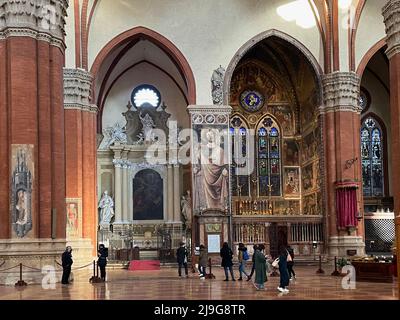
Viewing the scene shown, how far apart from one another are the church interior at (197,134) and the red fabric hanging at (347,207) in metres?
0.08

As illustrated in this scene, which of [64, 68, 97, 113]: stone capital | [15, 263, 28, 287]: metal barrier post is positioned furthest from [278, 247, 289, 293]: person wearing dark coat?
[64, 68, 97, 113]: stone capital

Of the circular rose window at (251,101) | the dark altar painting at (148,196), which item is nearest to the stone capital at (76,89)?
the dark altar painting at (148,196)

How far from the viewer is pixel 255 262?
772 inches

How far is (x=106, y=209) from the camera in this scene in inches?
1614

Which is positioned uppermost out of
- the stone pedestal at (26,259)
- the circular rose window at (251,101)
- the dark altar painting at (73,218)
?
the circular rose window at (251,101)

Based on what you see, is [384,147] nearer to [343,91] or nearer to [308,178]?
[308,178]

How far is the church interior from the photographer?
70.6ft

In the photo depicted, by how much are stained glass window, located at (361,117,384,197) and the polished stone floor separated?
736 inches

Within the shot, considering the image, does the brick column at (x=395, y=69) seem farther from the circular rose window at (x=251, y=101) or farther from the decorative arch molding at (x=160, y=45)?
the circular rose window at (x=251, y=101)

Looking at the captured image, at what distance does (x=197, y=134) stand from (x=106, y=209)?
912cm

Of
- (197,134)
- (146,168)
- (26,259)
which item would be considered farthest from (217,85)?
(26,259)

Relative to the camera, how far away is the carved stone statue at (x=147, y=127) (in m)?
42.6

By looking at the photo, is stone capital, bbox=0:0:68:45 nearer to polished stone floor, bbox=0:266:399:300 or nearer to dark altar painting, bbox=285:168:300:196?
polished stone floor, bbox=0:266:399:300
